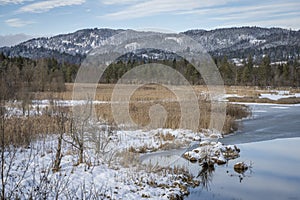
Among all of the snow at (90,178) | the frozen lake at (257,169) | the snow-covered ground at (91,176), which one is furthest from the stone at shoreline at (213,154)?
the snow at (90,178)

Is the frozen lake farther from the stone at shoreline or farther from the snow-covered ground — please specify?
the snow-covered ground

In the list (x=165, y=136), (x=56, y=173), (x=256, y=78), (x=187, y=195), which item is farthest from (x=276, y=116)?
(x=256, y=78)

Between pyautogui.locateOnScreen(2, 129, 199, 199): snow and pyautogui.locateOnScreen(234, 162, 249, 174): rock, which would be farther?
pyautogui.locateOnScreen(234, 162, 249, 174): rock

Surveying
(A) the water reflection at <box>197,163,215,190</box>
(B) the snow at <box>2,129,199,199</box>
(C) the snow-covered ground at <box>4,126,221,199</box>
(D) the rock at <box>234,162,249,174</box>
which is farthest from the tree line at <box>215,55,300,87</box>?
(B) the snow at <box>2,129,199,199</box>

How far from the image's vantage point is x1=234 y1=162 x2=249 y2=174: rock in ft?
34.3

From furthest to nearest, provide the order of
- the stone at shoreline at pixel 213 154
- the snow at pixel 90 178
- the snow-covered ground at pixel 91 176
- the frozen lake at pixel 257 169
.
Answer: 1. the stone at shoreline at pixel 213 154
2. the frozen lake at pixel 257 169
3. the snow at pixel 90 178
4. the snow-covered ground at pixel 91 176

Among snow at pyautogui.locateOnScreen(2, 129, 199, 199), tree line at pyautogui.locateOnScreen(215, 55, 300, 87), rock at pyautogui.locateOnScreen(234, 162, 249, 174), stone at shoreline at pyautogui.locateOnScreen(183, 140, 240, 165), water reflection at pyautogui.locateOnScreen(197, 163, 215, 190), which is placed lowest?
water reflection at pyautogui.locateOnScreen(197, 163, 215, 190)

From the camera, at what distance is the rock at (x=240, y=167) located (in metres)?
10.5

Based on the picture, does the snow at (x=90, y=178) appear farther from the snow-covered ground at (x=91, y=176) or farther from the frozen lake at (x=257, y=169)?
the frozen lake at (x=257, y=169)

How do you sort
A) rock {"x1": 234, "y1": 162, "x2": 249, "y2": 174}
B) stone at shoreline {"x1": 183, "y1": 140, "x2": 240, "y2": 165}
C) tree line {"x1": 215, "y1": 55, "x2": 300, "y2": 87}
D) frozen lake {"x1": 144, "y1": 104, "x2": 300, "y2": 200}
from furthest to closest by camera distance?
tree line {"x1": 215, "y1": 55, "x2": 300, "y2": 87} < stone at shoreline {"x1": 183, "y1": 140, "x2": 240, "y2": 165} < rock {"x1": 234, "y1": 162, "x2": 249, "y2": 174} < frozen lake {"x1": 144, "y1": 104, "x2": 300, "y2": 200}

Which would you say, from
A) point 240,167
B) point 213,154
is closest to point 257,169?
point 240,167

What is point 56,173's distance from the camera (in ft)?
26.7

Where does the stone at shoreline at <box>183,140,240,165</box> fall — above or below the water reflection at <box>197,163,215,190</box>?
above

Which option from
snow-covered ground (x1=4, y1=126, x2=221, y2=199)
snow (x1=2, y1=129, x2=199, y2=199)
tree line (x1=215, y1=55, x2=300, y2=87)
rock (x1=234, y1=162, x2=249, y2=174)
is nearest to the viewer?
snow-covered ground (x1=4, y1=126, x2=221, y2=199)
